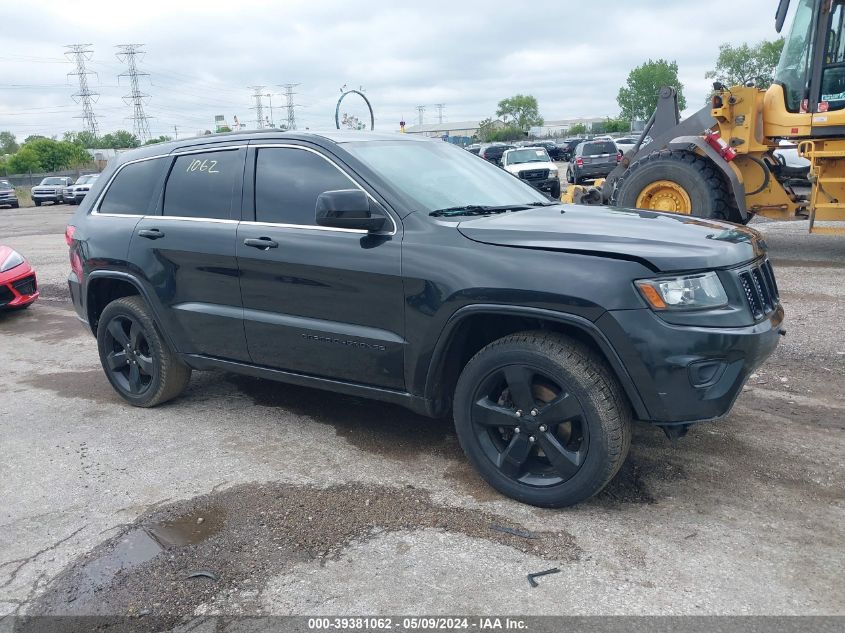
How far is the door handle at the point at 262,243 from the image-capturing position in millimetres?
4203

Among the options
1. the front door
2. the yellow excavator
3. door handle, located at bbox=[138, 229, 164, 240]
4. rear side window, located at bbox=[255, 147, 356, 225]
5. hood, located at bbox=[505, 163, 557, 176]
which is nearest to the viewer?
the front door

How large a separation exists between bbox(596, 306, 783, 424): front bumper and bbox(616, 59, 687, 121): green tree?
12553 cm

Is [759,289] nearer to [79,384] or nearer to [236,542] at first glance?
[236,542]

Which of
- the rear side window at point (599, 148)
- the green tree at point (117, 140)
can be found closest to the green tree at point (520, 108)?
the green tree at point (117, 140)

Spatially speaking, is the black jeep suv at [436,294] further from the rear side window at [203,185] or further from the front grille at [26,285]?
the front grille at [26,285]

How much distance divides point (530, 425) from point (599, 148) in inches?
985

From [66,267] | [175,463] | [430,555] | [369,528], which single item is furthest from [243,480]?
[66,267]

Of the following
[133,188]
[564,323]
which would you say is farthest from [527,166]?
[564,323]

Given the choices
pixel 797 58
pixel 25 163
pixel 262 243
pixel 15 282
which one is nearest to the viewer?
pixel 262 243

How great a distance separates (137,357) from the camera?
16.8 ft

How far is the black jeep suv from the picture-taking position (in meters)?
3.18

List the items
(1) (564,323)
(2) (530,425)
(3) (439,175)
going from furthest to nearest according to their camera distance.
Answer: (3) (439,175), (2) (530,425), (1) (564,323)

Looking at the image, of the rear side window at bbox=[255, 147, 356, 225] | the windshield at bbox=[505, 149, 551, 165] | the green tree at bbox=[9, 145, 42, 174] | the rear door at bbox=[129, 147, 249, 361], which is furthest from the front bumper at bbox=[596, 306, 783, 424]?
the green tree at bbox=[9, 145, 42, 174]

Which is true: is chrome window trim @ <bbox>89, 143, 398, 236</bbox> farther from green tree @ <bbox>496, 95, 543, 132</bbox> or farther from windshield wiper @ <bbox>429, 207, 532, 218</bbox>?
green tree @ <bbox>496, 95, 543, 132</bbox>
